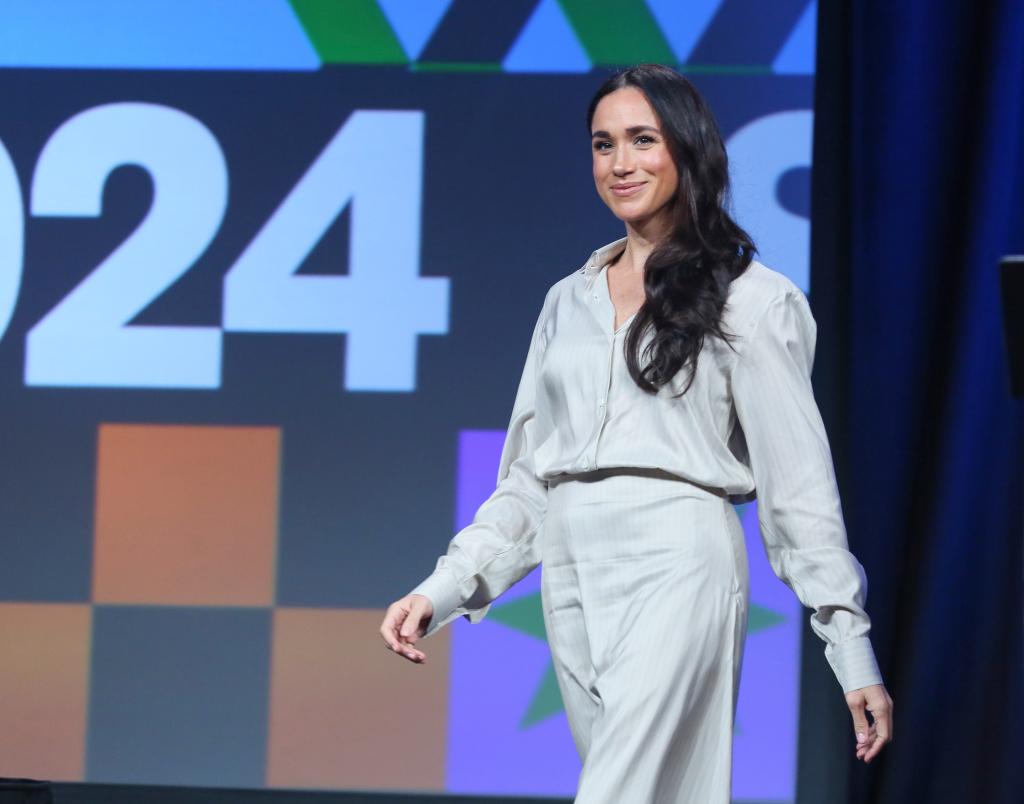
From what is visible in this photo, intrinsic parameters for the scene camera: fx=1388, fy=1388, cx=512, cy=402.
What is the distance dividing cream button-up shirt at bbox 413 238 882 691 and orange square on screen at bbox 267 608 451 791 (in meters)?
1.75

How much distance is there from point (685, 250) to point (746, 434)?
228 millimetres

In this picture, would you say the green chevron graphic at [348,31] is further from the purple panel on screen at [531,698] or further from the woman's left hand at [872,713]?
the woman's left hand at [872,713]

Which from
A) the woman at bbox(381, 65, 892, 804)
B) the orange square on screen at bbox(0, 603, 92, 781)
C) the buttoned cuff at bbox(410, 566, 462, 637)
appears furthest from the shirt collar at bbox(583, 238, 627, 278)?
the orange square on screen at bbox(0, 603, 92, 781)

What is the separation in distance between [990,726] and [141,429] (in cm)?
211

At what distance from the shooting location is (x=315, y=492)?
3.39 meters

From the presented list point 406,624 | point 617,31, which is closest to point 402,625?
point 406,624

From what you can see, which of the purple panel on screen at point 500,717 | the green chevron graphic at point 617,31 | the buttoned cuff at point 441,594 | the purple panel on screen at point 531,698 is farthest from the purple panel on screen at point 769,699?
the buttoned cuff at point 441,594

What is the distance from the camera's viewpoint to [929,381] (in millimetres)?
3123

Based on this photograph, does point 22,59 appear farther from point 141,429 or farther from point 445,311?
point 445,311

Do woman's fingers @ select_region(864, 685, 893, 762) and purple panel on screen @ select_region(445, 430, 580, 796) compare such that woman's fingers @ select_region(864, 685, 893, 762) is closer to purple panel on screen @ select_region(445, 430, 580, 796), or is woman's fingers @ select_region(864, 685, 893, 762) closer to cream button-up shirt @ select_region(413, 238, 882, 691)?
cream button-up shirt @ select_region(413, 238, 882, 691)

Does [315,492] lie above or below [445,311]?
below

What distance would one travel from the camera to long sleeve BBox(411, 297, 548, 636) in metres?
1.67

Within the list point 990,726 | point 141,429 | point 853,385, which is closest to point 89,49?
point 141,429

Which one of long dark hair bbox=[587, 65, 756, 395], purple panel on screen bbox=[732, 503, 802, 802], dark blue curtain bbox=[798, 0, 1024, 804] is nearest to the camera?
long dark hair bbox=[587, 65, 756, 395]
